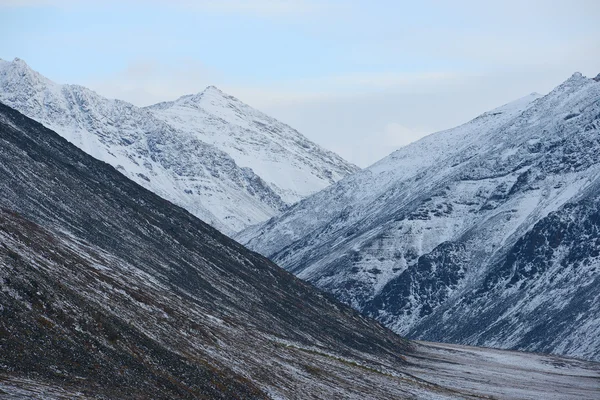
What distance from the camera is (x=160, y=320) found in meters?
81.6

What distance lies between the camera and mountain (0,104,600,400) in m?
62.9

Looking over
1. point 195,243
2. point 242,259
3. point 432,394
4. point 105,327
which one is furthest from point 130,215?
point 105,327

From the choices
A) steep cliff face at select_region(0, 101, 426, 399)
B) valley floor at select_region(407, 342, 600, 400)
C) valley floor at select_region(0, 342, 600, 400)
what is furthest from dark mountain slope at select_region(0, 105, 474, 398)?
valley floor at select_region(407, 342, 600, 400)

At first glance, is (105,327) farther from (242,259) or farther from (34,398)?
(242,259)

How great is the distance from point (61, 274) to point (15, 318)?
1488 cm

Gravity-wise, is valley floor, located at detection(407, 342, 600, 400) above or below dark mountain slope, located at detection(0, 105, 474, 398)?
above

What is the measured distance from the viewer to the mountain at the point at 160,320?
206 feet

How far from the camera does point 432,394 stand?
334ft

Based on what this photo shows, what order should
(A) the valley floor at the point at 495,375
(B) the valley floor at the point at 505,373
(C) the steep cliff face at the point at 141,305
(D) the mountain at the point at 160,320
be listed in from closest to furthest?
(D) the mountain at the point at 160,320 → (C) the steep cliff face at the point at 141,305 → (A) the valley floor at the point at 495,375 → (B) the valley floor at the point at 505,373

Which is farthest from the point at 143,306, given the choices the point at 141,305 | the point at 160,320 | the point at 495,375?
the point at 495,375

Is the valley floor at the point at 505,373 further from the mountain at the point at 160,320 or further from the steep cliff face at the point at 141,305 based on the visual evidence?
the steep cliff face at the point at 141,305

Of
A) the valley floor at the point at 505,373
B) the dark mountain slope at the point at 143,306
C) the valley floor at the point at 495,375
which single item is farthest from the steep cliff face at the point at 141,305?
the valley floor at the point at 505,373

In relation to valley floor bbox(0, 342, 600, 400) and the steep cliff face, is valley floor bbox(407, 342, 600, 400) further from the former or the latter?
the steep cliff face

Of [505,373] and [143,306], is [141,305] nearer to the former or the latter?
[143,306]
